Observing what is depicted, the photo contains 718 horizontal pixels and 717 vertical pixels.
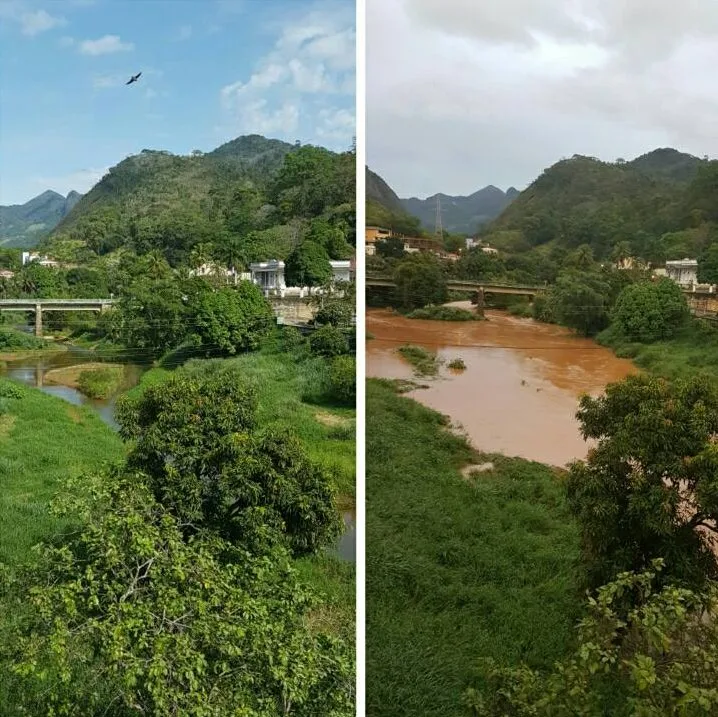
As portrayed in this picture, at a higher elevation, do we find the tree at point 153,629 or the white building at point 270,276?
the white building at point 270,276

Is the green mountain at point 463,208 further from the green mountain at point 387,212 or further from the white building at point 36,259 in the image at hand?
the white building at point 36,259

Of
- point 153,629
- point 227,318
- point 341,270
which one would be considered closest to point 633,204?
point 341,270

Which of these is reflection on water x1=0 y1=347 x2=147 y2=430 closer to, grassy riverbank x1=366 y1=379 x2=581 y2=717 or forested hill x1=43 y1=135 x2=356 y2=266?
forested hill x1=43 y1=135 x2=356 y2=266

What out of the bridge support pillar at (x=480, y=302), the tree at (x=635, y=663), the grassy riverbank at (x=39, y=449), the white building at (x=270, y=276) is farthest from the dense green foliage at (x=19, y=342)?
the tree at (x=635, y=663)

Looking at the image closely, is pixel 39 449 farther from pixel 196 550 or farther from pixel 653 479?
pixel 653 479

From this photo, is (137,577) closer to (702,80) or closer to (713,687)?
(713,687)

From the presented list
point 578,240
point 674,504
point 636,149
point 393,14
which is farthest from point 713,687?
point 393,14

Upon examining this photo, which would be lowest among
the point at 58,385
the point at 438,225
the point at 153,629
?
the point at 153,629
